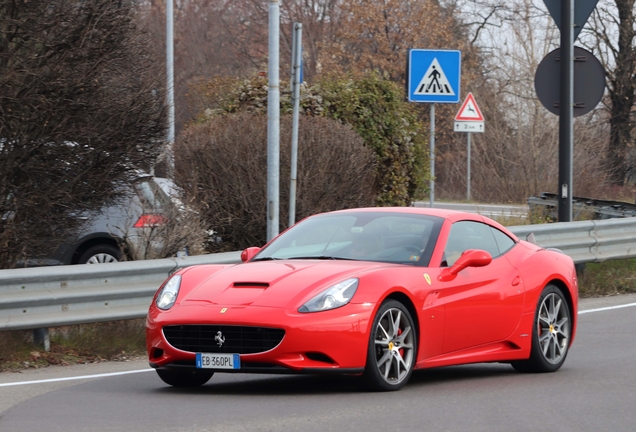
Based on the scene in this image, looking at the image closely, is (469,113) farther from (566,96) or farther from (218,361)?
(218,361)

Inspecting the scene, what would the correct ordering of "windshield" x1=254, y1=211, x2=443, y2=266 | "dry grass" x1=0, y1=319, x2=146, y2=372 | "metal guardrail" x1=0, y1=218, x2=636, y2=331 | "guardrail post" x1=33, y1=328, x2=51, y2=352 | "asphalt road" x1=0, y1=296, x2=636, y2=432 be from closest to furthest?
"asphalt road" x1=0, y1=296, x2=636, y2=432, "windshield" x1=254, y1=211, x2=443, y2=266, "metal guardrail" x1=0, y1=218, x2=636, y2=331, "dry grass" x1=0, y1=319, x2=146, y2=372, "guardrail post" x1=33, y1=328, x2=51, y2=352

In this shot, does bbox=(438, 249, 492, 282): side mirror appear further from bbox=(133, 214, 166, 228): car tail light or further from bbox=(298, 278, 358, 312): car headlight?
bbox=(133, 214, 166, 228): car tail light

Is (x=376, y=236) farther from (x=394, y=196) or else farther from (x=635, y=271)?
(x=394, y=196)

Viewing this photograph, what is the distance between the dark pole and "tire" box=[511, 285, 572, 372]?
6.53 metres

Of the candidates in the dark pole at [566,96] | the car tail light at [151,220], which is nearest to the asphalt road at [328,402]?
the car tail light at [151,220]

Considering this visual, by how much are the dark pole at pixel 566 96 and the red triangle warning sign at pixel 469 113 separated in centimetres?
1035

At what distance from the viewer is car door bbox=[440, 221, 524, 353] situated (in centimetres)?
812

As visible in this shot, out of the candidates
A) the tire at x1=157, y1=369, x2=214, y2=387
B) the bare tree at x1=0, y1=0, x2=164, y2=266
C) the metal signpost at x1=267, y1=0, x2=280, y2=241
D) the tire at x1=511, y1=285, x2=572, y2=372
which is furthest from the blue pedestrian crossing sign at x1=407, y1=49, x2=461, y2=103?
the tire at x1=157, y1=369, x2=214, y2=387

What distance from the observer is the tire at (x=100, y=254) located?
1470cm

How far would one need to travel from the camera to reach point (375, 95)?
18438 millimetres

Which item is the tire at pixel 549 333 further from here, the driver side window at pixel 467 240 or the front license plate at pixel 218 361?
the front license plate at pixel 218 361

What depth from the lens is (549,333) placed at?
903 centimetres

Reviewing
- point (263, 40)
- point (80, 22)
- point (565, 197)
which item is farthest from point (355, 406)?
point (263, 40)

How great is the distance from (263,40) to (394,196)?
31326 millimetres
